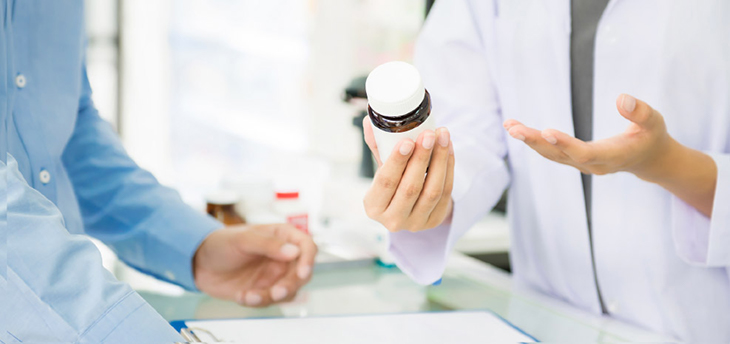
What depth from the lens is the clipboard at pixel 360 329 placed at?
1.89ft

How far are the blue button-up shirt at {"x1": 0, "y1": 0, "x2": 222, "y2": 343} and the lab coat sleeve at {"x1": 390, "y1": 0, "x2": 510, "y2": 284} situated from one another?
14.4 inches

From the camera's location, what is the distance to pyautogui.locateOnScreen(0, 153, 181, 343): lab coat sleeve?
1.36ft

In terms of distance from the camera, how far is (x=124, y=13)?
100 inches

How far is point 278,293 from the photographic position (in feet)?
2.55

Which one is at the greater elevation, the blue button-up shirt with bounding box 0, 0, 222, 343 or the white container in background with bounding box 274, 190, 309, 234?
the blue button-up shirt with bounding box 0, 0, 222, 343

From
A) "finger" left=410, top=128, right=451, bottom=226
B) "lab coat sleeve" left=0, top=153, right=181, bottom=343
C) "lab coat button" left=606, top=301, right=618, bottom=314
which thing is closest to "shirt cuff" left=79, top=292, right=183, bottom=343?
"lab coat sleeve" left=0, top=153, right=181, bottom=343

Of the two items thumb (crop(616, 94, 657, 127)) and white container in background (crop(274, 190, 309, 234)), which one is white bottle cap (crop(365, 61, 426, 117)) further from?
white container in background (crop(274, 190, 309, 234))

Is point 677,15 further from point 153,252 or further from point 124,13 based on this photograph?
point 124,13

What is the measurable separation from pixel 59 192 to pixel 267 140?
2627mm

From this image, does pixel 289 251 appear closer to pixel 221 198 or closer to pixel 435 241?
pixel 435 241

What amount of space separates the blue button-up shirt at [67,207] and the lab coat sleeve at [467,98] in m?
0.36

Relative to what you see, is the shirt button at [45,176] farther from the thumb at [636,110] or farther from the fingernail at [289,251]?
the thumb at [636,110]

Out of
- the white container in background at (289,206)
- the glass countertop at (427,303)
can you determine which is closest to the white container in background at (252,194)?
the white container in background at (289,206)

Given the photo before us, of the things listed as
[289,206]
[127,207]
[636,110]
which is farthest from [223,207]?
[636,110]
